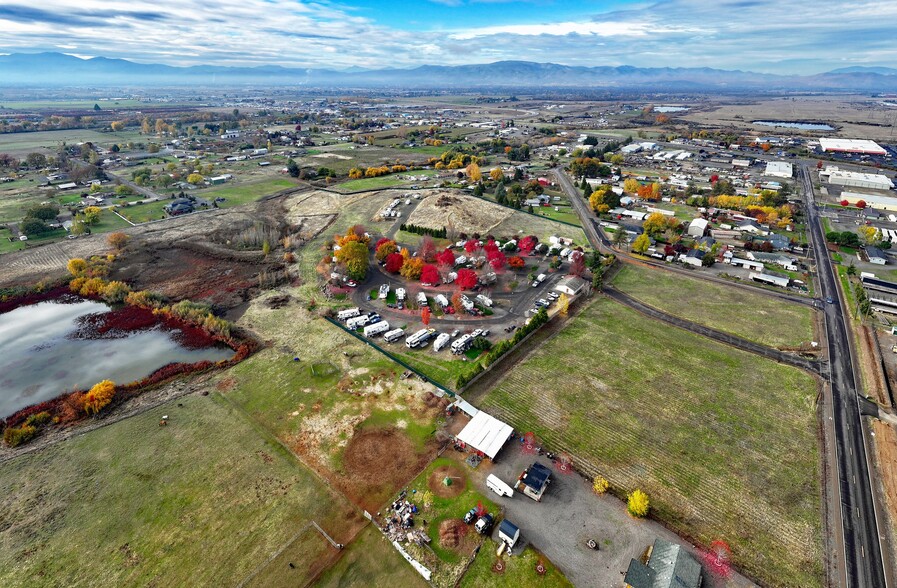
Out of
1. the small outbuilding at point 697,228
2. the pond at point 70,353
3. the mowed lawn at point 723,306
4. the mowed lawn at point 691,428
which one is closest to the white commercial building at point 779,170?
the small outbuilding at point 697,228

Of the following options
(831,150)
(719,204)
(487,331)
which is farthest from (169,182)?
(831,150)

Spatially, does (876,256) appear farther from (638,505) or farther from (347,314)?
(347,314)

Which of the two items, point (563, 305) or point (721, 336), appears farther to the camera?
point (563, 305)

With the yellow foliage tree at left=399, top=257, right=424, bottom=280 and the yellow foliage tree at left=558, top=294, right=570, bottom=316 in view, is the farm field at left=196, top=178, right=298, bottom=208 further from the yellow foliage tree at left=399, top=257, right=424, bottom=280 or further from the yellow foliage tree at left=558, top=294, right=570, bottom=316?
the yellow foliage tree at left=558, top=294, right=570, bottom=316

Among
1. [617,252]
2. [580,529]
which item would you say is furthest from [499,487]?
[617,252]

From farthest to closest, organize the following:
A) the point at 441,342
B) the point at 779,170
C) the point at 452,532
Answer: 1. the point at 779,170
2. the point at 441,342
3. the point at 452,532
